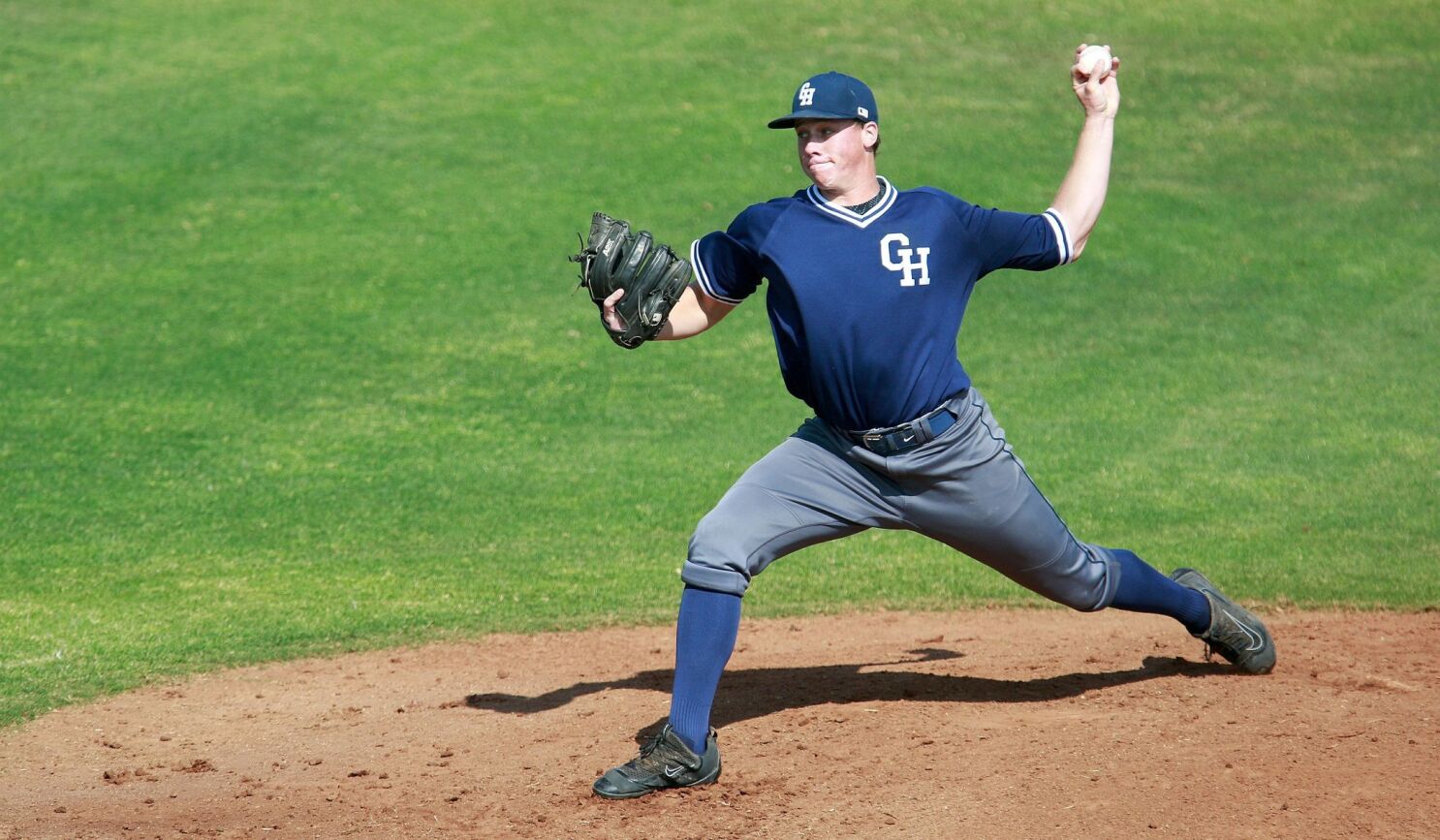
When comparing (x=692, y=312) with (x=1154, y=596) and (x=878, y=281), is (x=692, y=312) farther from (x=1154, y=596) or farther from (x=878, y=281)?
(x=1154, y=596)

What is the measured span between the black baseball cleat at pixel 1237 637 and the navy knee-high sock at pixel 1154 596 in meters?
0.04

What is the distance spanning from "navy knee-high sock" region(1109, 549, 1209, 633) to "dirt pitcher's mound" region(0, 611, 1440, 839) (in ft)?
0.78

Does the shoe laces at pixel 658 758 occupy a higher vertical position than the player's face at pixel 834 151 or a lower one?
lower

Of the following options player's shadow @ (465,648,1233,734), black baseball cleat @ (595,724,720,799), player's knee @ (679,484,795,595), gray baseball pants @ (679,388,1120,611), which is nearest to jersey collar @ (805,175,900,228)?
gray baseball pants @ (679,388,1120,611)

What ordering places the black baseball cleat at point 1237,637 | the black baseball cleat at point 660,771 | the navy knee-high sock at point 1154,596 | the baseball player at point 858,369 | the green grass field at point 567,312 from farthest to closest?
the green grass field at point 567,312
the black baseball cleat at point 1237,637
the navy knee-high sock at point 1154,596
the baseball player at point 858,369
the black baseball cleat at point 660,771

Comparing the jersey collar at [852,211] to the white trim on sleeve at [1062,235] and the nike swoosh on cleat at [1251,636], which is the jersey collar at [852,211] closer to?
the white trim on sleeve at [1062,235]

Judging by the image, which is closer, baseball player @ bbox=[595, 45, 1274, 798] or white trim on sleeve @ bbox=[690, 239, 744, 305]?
baseball player @ bbox=[595, 45, 1274, 798]

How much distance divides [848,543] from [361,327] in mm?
4617

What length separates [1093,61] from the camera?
464 cm

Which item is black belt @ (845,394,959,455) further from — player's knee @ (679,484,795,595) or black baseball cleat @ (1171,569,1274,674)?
black baseball cleat @ (1171,569,1274,674)

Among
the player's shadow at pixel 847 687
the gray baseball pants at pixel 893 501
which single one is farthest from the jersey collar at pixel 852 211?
the player's shadow at pixel 847 687

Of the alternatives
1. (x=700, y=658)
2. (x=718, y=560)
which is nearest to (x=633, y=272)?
(x=718, y=560)

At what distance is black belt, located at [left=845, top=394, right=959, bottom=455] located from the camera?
4.58m

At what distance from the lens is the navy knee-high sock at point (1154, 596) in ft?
16.8
